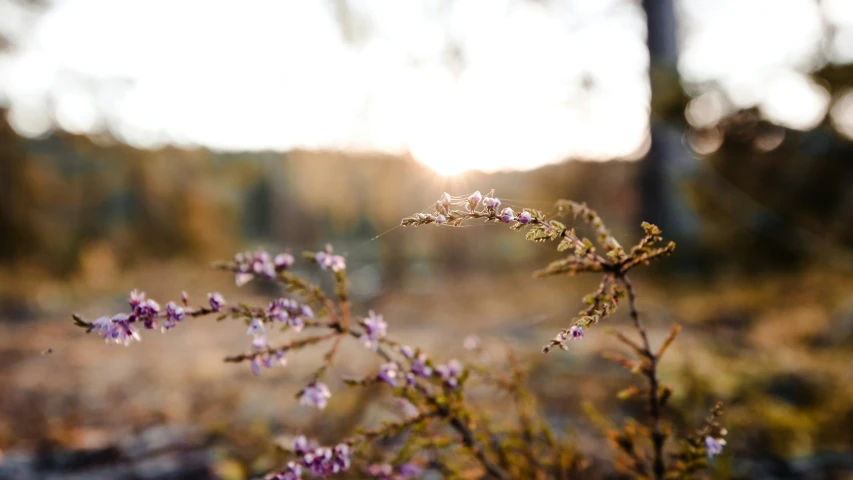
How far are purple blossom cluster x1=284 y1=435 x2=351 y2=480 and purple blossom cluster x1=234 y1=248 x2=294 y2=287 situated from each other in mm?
437

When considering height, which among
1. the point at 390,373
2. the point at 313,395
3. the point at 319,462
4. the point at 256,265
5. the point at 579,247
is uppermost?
the point at 579,247

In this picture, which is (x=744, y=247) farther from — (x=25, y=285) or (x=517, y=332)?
(x=25, y=285)

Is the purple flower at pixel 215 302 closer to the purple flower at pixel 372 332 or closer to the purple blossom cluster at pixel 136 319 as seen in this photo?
the purple blossom cluster at pixel 136 319

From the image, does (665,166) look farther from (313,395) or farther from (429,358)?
(313,395)

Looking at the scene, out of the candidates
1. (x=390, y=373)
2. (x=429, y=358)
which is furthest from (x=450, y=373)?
(x=390, y=373)

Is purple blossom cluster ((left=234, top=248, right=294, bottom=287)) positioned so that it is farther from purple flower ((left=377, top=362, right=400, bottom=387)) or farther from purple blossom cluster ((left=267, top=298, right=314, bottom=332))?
purple flower ((left=377, top=362, right=400, bottom=387))

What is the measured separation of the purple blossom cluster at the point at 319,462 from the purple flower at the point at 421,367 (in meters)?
0.26

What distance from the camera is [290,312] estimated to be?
125 cm

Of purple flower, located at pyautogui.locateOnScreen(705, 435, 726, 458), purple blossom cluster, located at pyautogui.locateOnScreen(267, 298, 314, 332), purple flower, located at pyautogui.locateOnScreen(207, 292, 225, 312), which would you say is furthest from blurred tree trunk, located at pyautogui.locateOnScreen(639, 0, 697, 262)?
purple flower, located at pyautogui.locateOnScreen(207, 292, 225, 312)

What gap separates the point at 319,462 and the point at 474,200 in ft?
2.44

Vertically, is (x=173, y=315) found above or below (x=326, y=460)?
above

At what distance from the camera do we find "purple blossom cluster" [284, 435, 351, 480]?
47.2 inches

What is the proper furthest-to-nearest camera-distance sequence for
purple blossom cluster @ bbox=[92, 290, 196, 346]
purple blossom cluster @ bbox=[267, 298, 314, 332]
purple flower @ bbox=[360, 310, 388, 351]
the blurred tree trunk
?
the blurred tree trunk < purple flower @ bbox=[360, 310, 388, 351] < purple blossom cluster @ bbox=[267, 298, 314, 332] < purple blossom cluster @ bbox=[92, 290, 196, 346]

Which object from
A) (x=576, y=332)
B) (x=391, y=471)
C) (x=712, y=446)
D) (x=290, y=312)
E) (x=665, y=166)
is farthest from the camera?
(x=665, y=166)
